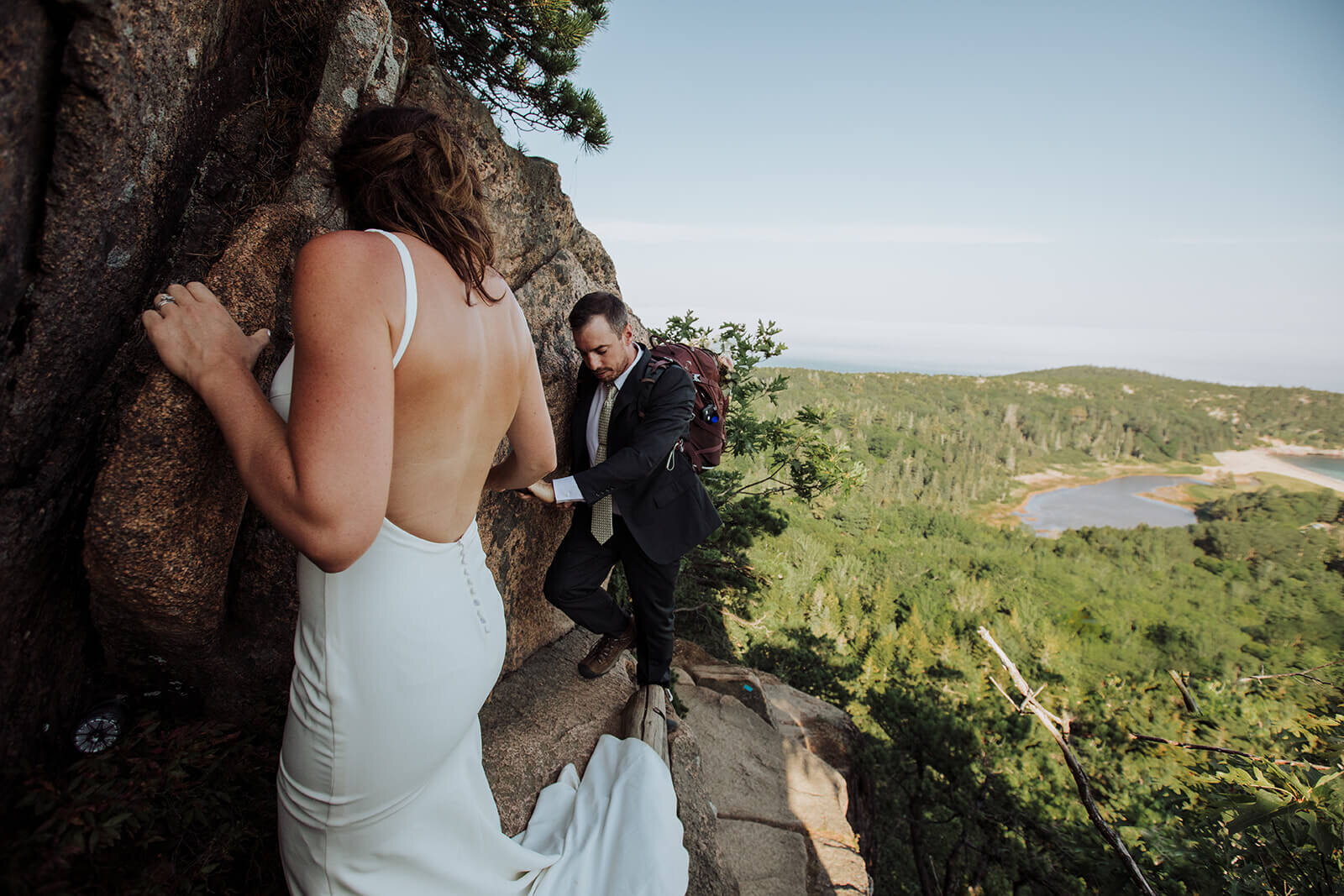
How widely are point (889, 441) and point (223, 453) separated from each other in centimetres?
3343

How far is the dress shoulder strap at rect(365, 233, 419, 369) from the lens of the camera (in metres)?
1.29

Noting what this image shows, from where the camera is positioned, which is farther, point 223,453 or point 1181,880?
point 1181,880

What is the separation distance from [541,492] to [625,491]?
0.57 meters

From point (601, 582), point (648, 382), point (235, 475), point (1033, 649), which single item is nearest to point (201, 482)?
point (235, 475)

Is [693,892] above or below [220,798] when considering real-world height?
below

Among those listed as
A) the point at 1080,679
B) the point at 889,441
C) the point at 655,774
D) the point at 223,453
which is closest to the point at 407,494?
the point at 223,453

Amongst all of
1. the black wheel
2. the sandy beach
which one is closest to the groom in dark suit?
the black wheel

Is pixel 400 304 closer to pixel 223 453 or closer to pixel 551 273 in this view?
pixel 223 453

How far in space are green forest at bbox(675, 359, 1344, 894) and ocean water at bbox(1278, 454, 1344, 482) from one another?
5.68 ft

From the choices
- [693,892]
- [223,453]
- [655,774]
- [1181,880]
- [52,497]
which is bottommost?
[1181,880]

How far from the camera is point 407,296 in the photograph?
1.30 m

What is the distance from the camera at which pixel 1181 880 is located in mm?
4668

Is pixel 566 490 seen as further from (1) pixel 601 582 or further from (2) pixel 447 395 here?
(2) pixel 447 395

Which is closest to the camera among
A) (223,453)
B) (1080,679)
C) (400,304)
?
(400,304)
